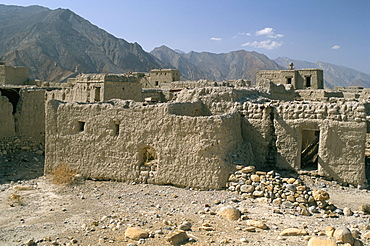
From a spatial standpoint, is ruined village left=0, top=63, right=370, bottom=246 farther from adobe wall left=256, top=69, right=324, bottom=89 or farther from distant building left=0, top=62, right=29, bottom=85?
adobe wall left=256, top=69, right=324, bottom=89

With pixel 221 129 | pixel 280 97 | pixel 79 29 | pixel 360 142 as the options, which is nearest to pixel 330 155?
pixel 360 142

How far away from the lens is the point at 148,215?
7.15 metres

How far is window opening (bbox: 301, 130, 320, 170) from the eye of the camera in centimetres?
994

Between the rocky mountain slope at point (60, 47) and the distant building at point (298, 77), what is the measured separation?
38.5 metres

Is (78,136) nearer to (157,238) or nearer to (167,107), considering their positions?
(167,107)

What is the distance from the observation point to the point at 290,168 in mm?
9180

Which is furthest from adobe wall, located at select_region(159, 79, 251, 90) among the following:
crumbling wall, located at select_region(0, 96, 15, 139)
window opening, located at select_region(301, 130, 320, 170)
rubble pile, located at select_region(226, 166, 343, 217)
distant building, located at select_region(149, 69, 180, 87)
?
crumbling wall, located at select_region(0, 96, 15, 139)

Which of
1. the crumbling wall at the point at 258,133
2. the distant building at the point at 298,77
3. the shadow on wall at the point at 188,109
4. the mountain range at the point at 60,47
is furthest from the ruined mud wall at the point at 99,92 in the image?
the mountain range at the point at 60,47

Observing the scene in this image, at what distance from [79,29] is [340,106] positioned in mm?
80042

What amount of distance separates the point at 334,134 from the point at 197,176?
3570mm

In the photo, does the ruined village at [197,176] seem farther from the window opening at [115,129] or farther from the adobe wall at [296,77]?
the adobe wall at [296,77]

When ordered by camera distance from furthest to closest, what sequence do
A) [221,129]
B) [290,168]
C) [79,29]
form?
[79,29] < [290,168] < [221,129]

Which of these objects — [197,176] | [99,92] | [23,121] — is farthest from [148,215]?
[23,121]

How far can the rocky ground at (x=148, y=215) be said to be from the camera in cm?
613
